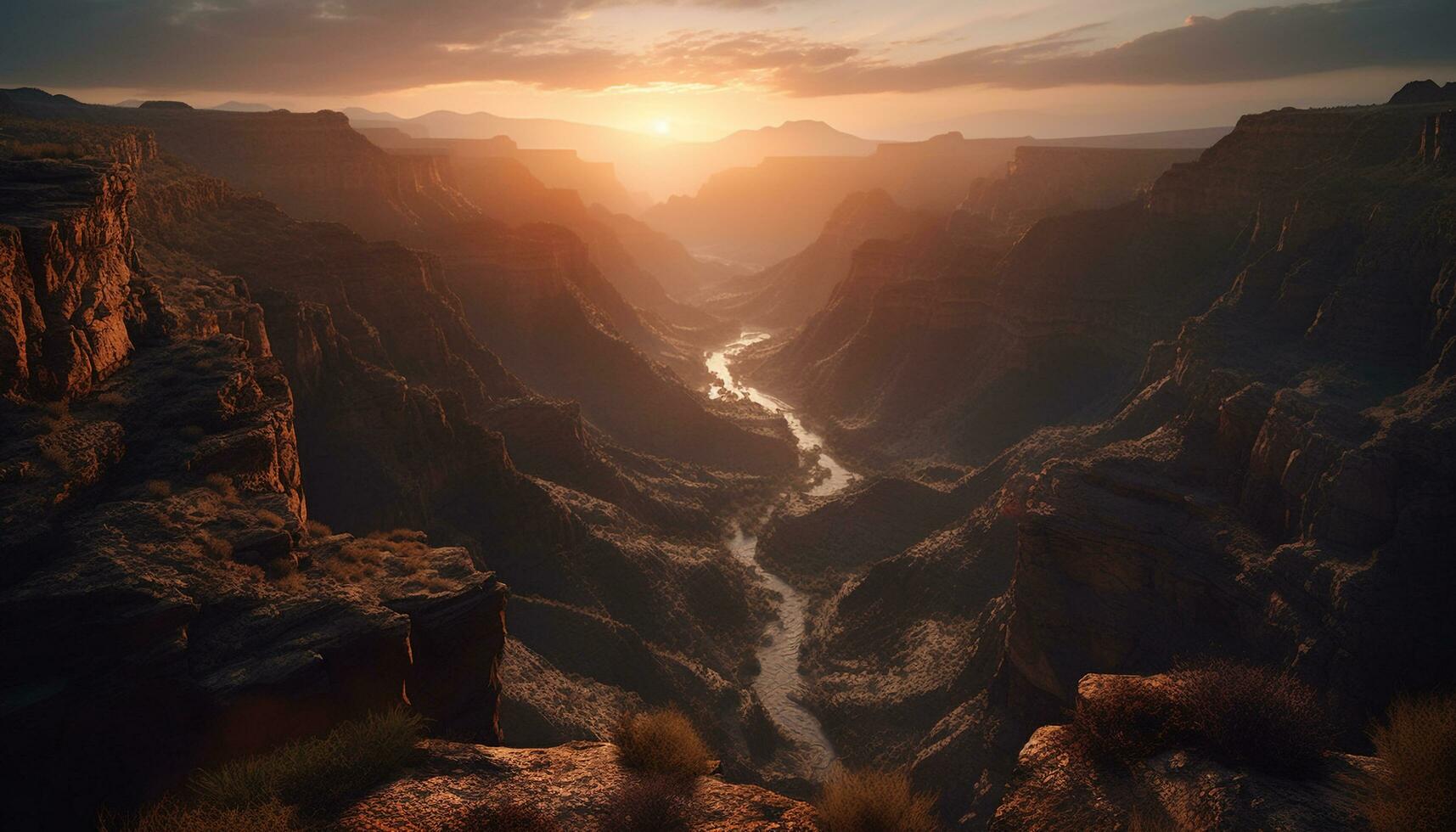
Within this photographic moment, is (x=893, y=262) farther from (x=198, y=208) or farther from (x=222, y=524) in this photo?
(x=222, y=524)

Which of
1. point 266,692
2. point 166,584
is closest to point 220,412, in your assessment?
point 166,584

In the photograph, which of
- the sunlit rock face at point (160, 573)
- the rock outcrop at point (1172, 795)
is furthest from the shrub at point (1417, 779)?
the sunlit rock face at point (160, 573)

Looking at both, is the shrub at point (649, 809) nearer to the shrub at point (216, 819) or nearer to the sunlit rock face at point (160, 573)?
the shrub at point (216, 819)

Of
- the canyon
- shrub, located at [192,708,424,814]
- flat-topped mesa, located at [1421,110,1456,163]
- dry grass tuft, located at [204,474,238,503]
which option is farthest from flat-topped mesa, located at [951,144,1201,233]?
shrub, located at [192,708,424,814]

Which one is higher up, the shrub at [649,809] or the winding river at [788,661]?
the shrub at [649,809]

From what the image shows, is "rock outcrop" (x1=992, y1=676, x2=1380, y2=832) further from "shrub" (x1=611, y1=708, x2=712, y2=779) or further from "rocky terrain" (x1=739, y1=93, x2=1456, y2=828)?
"shrub" (x1=611, y1=708, x2=712, y2=779)
